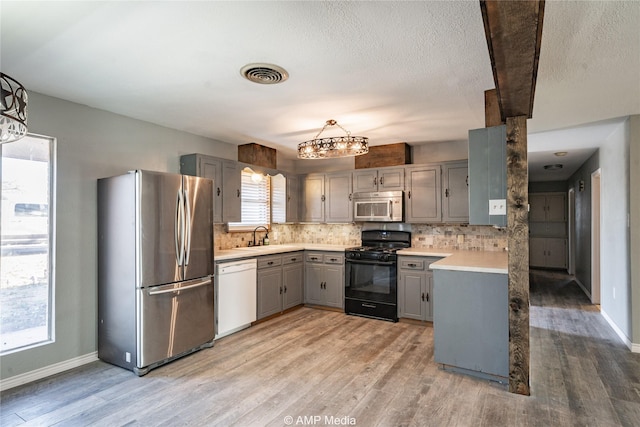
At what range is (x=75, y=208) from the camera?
3.19 meters

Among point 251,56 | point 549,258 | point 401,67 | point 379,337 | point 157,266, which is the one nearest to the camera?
point 251,56

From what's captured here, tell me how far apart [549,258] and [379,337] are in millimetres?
7238

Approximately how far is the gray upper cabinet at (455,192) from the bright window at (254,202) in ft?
8.19

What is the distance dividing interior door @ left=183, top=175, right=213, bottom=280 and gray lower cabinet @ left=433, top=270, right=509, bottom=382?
86.3 inches

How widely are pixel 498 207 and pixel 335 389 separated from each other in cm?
190

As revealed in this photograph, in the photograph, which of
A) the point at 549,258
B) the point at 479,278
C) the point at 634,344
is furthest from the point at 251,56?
the point at 549,258

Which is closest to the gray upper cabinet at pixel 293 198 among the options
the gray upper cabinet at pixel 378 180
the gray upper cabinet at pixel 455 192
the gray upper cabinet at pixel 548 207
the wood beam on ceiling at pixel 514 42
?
the gray upper cabinet at pixel 378 180

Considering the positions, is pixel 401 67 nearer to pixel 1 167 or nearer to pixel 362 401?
pixel 362 401

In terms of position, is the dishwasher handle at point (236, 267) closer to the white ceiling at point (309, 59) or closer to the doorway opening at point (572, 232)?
the white ceiling at point (309, 59)

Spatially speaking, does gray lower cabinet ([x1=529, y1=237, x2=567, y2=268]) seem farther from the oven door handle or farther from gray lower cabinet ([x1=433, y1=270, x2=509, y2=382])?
gray lower cabinet ([x1=433, y1=270, x2=509, y2=382])

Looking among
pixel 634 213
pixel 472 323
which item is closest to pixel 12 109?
pixel 472 323

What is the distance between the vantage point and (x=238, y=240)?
491cm

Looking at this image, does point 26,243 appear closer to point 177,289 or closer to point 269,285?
point 177,289

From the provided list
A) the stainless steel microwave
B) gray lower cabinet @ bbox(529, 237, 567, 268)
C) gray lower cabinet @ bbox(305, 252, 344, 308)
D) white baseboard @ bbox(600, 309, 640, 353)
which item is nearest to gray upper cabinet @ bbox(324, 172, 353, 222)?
the stainless steel microwave
